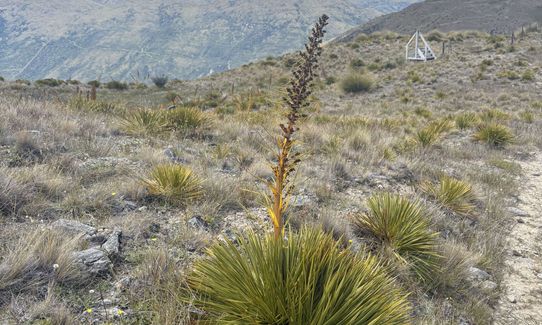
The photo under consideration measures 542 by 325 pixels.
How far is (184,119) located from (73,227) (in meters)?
5.14

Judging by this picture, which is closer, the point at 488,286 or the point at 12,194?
the point at 12,194

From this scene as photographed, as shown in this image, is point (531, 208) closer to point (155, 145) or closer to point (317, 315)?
point (317, 315)

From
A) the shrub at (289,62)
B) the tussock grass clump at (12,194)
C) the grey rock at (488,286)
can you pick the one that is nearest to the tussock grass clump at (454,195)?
the grey rock at (488,286)

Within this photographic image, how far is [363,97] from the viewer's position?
21781mm

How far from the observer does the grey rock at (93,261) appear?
8.46 ft

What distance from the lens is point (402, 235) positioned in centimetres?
367

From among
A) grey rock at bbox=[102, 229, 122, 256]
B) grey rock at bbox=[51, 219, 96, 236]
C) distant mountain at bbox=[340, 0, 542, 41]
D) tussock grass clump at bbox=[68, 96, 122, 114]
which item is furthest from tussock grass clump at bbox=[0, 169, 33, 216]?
distant mountain at bbox=[340, 0, 542, 41]

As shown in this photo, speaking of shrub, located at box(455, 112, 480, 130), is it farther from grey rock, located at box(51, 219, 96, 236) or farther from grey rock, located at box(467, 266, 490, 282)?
grey rock, located at box(51, 219, 96, 236)

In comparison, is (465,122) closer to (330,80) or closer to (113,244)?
(113,244)

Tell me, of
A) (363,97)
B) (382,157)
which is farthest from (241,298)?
(363,97)

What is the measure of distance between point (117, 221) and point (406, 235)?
2.86m

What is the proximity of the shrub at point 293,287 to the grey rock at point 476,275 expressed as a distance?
1.82 meters

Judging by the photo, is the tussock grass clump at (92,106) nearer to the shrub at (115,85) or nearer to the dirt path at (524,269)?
the dirt path at (524,269)

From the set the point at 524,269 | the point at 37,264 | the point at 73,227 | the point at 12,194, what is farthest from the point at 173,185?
the point at 524,269
